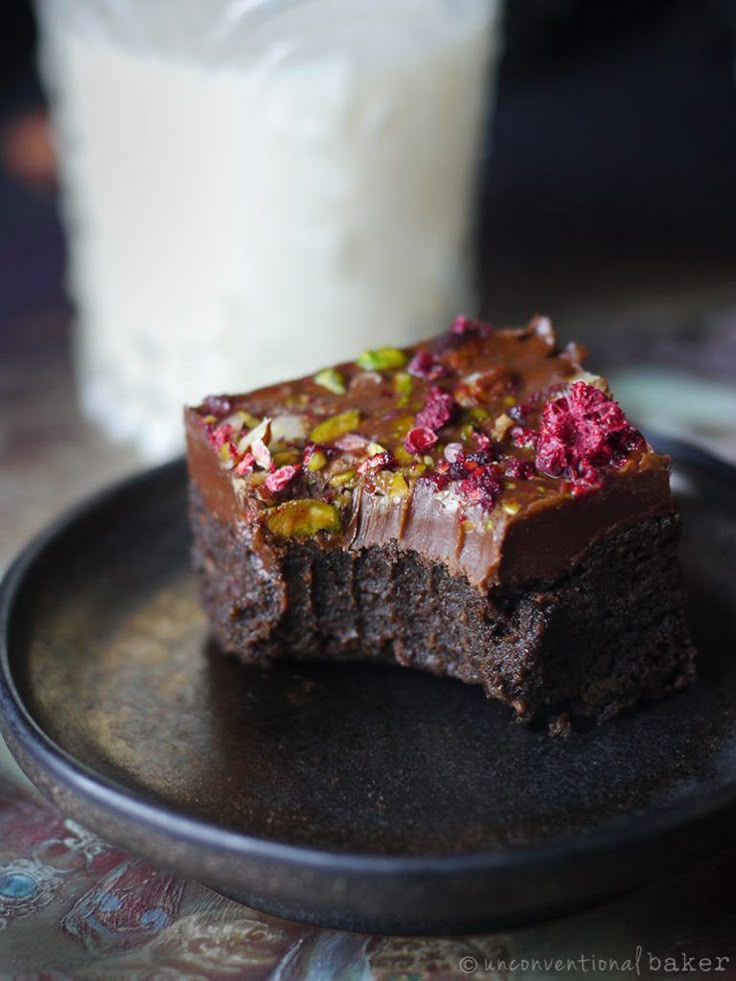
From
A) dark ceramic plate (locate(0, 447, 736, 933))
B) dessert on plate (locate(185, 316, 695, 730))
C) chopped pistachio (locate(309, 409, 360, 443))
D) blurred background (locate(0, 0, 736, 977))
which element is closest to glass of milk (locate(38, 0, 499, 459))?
blurred background (locate(0, 0, 736, 977))

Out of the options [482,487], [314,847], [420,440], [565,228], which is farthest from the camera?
[565,228]

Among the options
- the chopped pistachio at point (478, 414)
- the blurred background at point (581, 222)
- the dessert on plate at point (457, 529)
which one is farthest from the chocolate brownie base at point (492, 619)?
the blurred background at point (581, 222)

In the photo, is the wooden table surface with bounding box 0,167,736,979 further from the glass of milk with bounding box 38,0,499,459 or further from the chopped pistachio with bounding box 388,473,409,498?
the glass of milk with bounding box 38,0,499,459

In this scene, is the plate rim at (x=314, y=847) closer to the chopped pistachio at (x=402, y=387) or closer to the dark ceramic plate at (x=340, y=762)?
the dark ceramic plate at (x=340, y=762)

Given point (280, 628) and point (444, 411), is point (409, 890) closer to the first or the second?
point (280, 628)

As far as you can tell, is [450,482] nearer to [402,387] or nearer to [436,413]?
[436,413]

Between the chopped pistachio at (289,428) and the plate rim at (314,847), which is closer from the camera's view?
the plate rim at (314,847)

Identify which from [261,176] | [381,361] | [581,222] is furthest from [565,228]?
[381,361]
